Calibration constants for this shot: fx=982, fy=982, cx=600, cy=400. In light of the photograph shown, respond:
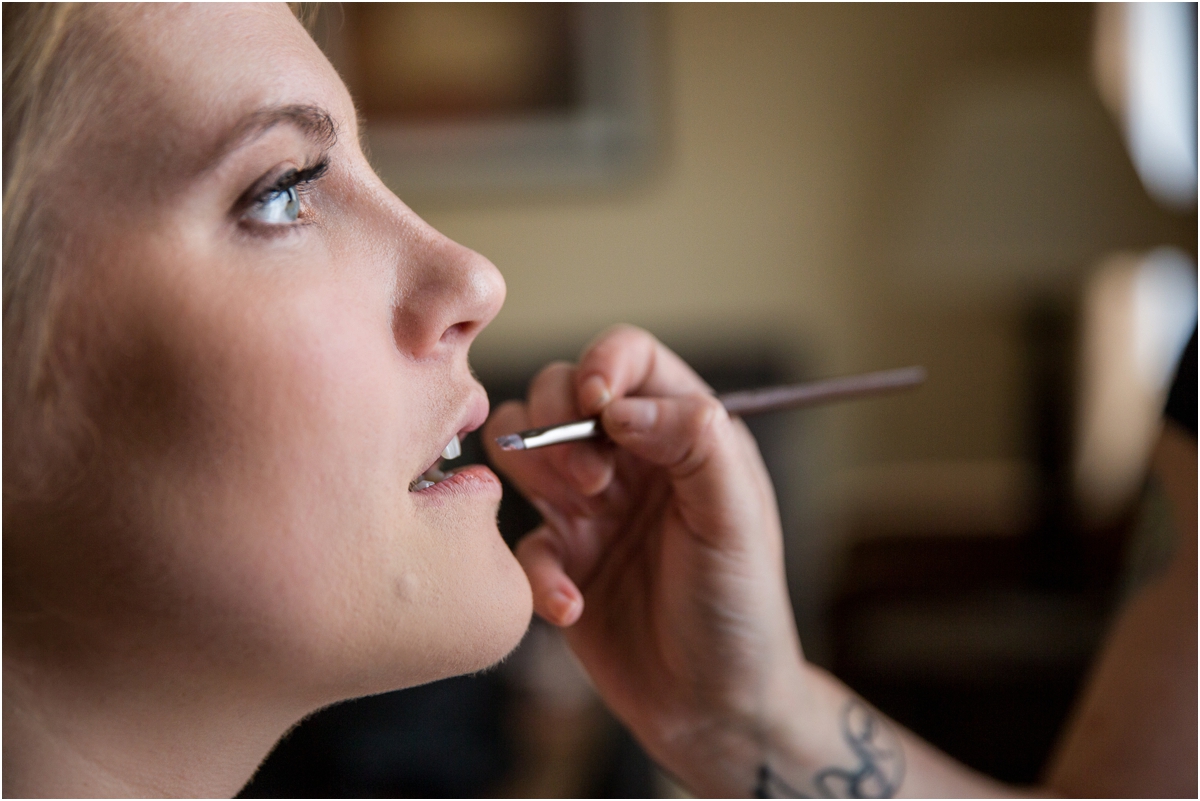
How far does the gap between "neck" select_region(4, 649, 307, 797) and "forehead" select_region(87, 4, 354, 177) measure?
21 centimetres

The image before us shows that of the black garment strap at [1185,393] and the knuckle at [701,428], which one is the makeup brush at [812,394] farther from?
the black garment strap at [1185,393]

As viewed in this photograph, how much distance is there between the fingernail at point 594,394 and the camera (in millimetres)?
602

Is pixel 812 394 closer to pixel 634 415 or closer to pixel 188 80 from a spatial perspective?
pixel 634 415

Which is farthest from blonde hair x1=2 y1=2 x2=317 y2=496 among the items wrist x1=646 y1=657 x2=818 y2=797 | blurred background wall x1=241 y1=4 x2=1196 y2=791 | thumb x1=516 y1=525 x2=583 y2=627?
blurred background wall x1=241 y1=4 x2=1196 y2=791

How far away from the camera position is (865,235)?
86.2 inches

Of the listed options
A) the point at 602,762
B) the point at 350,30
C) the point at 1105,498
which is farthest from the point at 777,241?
the point at 602,762

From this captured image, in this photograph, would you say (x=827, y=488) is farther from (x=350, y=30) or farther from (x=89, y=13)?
(x=89, y=13)

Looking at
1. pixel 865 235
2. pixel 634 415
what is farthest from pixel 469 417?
pixel 865 235

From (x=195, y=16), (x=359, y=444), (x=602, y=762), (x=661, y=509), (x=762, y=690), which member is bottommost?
(x=602, y=762)

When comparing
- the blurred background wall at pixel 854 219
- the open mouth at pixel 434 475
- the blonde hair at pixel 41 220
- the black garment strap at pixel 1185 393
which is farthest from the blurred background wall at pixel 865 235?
the blonde hair at pixel 41 220

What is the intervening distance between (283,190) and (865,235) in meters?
1.94

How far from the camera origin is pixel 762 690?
65cm

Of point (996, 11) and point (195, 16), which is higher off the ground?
point (996, 11)

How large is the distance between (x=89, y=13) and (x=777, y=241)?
1.89 meters
